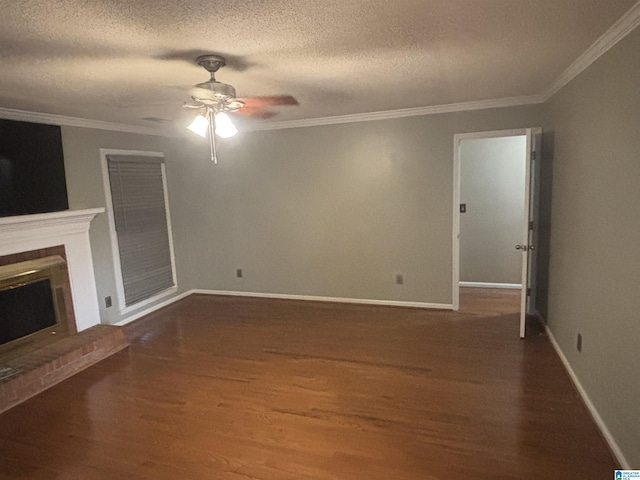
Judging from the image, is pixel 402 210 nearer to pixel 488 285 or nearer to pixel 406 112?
pixel 406 112

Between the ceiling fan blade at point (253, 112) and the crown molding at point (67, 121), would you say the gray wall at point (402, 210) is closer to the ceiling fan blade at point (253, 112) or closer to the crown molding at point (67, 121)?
the crown molding at point (67, 121)

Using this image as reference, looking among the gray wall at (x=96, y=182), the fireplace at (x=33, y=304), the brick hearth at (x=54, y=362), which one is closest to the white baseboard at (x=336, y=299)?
the gray wall at (x=96, y=182)

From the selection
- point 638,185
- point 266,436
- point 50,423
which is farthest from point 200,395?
point 638,185

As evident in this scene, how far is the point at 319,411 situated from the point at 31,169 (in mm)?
3290

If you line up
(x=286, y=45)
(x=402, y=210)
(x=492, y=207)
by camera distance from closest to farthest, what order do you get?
(x=286, y=45), (x=402, y=210), (x=492, y=207)

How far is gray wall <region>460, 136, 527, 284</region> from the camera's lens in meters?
5.20

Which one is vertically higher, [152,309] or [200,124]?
[200,124]

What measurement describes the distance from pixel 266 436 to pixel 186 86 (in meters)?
2.50

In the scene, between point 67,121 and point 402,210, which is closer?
point 67,121

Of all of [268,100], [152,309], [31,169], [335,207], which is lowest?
[152,309]

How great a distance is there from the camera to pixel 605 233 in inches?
91.4

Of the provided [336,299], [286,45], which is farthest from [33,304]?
[286,45]

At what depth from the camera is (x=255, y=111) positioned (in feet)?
12.3

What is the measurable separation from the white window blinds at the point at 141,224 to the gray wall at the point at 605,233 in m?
4.48
